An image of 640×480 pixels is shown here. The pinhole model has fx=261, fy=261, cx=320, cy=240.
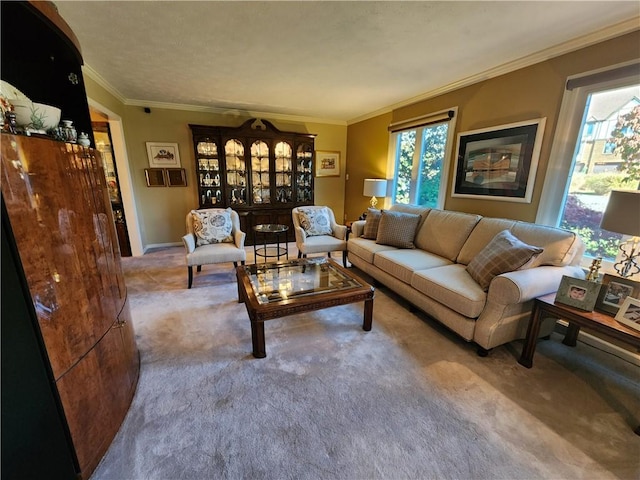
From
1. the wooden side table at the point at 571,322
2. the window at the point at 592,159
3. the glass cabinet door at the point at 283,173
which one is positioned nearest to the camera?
the wooden side table at the point at 571,322

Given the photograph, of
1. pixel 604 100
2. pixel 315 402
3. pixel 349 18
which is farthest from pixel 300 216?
pixel 604 100

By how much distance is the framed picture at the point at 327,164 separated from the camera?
5293mm

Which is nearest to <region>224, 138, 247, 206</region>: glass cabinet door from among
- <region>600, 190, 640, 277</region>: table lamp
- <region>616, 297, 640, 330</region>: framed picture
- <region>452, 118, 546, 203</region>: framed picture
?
<region>452, 118, 546, 203</region>: framed picture

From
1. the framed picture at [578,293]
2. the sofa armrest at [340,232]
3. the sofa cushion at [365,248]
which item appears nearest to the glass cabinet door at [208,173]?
the sofa armrest at [340,232]

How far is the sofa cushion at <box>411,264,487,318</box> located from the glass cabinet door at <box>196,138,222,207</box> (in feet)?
11.9

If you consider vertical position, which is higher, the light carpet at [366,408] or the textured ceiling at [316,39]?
the textured ceiling at [316,39]

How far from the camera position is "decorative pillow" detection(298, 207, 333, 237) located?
3.67 m

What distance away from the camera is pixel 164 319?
2.34 metres

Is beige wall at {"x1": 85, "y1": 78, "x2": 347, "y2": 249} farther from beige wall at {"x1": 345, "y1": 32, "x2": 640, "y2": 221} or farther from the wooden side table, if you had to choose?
the wooden side table

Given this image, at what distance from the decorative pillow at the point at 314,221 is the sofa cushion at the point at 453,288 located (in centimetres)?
167

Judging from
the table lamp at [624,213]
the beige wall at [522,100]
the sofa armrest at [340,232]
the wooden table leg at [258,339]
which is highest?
the beige wall at [522,100]

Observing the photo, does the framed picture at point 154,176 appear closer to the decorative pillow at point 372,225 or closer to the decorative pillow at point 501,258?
the decorative pillow at point 372,225

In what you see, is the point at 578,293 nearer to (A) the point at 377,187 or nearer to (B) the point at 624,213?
(B) the point at 624,213

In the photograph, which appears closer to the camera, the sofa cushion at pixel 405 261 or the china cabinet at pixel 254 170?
the sofa cushion at pixel 405 261
